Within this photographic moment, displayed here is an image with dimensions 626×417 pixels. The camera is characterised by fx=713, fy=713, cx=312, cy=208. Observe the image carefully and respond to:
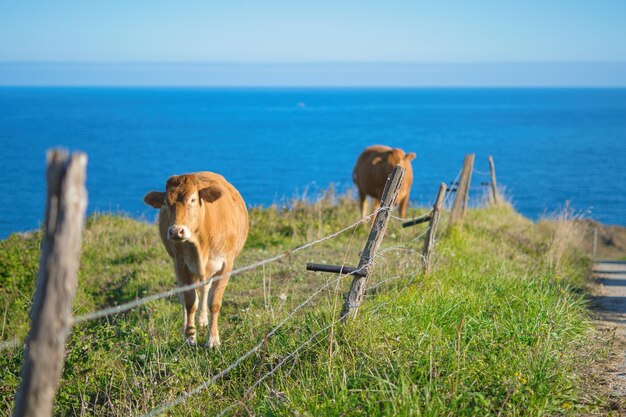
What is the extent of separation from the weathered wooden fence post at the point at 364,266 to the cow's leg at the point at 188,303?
213 centimetres

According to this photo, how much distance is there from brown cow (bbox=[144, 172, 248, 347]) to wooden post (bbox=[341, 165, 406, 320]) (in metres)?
1.58

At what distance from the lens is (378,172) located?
14305 millimetres

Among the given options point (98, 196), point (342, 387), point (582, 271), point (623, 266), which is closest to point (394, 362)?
point (342, 387)

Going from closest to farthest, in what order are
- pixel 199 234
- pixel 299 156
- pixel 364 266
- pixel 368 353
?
pixel 368 353 < pixel 364 266 < pixel 199 234 < pixel 299 156

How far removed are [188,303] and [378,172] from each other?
24.6 ft

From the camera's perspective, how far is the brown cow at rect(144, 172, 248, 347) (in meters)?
6.89

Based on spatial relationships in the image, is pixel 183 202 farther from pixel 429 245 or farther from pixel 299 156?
pixel 299 156

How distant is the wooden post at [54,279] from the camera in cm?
262

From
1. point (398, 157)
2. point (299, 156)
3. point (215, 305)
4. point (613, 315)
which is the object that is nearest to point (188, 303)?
point (215, 305)

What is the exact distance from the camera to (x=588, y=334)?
Answer: 7.29 metres

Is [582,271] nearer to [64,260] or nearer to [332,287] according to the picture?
[332,287]

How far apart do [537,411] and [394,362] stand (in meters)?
1.02

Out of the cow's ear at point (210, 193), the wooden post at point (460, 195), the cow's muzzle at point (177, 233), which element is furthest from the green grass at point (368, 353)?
the wooden post at point (460, 195)

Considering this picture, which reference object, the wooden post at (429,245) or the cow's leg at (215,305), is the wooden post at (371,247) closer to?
the cow's leg at (215,305)
